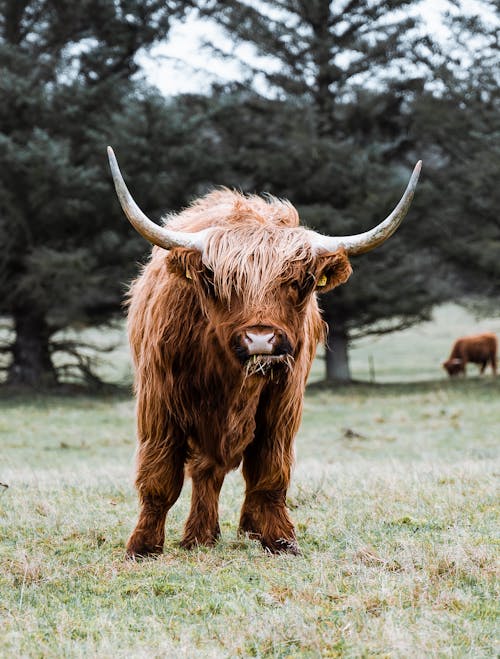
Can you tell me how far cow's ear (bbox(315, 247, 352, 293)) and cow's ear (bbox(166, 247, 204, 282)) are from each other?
1.96 feet

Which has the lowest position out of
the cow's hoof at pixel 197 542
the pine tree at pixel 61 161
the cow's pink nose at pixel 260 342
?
the cow's hoof at pixel 197 542

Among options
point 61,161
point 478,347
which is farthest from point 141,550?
point 478,347

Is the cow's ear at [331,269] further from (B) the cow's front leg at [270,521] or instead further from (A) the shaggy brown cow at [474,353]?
(A) the shaggy brown cow at [474,353]

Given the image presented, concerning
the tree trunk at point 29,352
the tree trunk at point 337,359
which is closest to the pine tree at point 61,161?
the tree trunk at point 29,352

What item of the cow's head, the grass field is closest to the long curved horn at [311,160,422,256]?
the cow's head

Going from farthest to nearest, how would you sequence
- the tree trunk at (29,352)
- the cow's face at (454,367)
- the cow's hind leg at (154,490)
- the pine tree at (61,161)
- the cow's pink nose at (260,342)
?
the cow's face at (454,367)
the tree trunk at (29,352)
the pine tree at (61,161)
the cow's hind leg at (154,490)
the cow's pink nose at (260,342)

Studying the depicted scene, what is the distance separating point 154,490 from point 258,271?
1.46 meters

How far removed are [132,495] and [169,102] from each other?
1370 centimetres

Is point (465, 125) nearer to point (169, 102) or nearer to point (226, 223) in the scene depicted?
point (169, 102)

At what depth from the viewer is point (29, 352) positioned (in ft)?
65.8

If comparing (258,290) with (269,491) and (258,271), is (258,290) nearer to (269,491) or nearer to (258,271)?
(258,271)

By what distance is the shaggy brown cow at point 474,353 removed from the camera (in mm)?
25984

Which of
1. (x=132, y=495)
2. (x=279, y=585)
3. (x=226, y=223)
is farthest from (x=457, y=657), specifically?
(x=132, y=495)

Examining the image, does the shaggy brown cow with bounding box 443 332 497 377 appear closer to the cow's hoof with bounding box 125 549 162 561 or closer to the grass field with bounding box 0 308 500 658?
the grass field with bounding box 0 308 500 658
